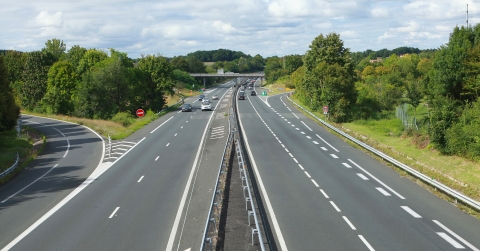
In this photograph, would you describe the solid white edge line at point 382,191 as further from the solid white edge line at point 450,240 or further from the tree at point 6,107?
the tree at point 6,107

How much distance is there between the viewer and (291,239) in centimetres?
1510

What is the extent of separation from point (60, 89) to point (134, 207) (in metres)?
74.0

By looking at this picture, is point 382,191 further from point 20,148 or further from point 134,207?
point 20,148

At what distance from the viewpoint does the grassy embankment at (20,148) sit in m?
31.3

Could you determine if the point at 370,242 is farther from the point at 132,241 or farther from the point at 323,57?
the point at 323,57

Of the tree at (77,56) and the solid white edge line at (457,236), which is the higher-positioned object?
the tree at (77,56)

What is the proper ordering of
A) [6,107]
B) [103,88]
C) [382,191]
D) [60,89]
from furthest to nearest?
[60,89], [103,88], [6,107], [382,191]

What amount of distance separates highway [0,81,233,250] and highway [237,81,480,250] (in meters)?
3.16

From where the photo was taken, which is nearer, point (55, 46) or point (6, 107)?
point (6, 107)

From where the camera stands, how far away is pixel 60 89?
87.0 meters

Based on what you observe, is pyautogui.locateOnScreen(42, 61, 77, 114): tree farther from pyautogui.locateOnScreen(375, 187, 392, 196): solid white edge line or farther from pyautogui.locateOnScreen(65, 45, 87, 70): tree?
pyautogui.locateOnScreen(375, 187, 392, 196): solid white edge line

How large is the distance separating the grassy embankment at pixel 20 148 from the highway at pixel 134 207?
12.6 ft

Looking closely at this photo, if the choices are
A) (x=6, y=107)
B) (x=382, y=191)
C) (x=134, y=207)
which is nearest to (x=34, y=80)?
(x=6, y=107)

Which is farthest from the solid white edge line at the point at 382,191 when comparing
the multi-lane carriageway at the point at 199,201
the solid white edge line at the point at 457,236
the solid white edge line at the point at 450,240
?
the solid white edge line at the point at 450,240
